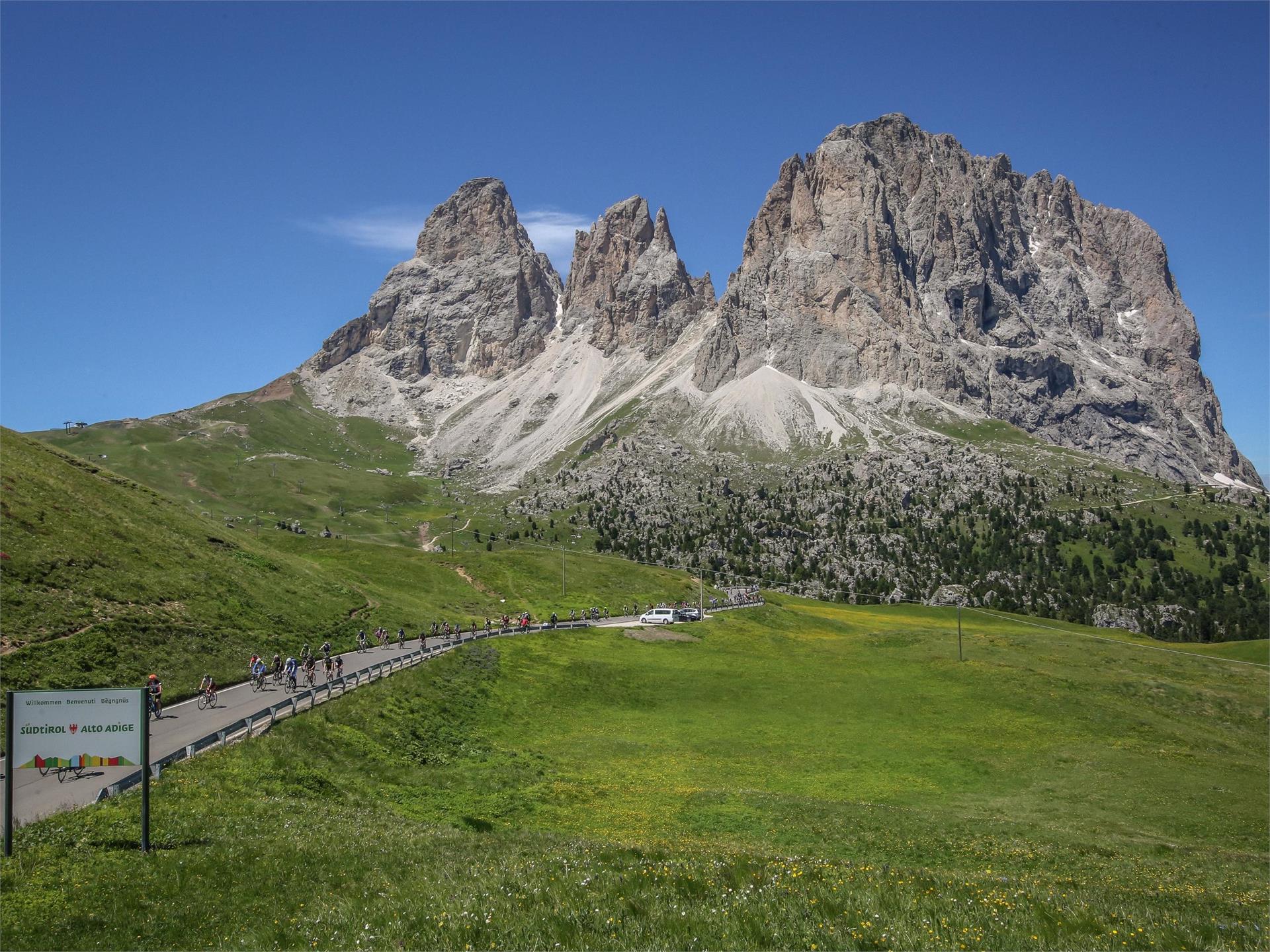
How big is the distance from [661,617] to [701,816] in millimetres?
64858

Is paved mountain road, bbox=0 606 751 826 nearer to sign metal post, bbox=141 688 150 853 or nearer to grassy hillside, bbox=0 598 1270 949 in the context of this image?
grassy hillside, bbox=0 598 1270 949

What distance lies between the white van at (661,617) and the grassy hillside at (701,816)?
13.0 m

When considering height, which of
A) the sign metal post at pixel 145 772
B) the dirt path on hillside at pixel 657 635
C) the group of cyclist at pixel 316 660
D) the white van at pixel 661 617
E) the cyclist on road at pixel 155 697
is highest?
the sign metal post at pixel 145 772

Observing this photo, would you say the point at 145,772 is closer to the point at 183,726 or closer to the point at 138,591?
the point at 183,726

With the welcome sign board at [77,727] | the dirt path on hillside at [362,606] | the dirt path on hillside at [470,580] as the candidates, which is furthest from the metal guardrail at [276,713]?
the dirt path on hillside at [470,580]

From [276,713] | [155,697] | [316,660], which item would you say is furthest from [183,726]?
[316,660]

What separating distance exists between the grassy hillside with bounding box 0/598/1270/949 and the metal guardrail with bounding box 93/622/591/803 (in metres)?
1.18

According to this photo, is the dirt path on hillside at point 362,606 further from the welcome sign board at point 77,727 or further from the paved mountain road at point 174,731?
the welcome sign board at point 77,727

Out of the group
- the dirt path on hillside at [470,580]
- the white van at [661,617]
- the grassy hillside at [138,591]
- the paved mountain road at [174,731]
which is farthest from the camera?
the dirt path on hillside at [470,580]

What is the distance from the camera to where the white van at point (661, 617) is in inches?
3962

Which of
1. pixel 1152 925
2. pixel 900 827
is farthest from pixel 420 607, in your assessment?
pixel 1152 925

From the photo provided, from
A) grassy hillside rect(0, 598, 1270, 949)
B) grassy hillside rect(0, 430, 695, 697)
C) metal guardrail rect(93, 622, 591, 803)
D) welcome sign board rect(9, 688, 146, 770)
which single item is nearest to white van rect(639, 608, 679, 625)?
grassy hillside rect(0, 598, 1270, 949)

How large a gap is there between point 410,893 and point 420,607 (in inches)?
3224

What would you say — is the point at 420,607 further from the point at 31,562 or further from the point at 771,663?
the point at 31,562
